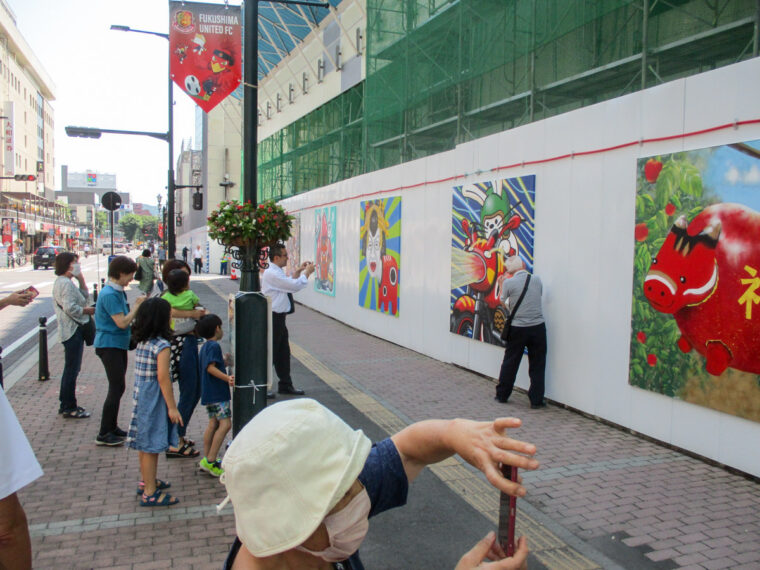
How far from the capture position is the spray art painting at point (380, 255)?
12.0m

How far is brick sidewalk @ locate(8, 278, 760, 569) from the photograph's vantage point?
389cm

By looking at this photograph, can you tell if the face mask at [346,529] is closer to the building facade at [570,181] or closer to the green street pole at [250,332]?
the green street pole at [250,332]

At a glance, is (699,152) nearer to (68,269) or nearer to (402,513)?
(402,513)

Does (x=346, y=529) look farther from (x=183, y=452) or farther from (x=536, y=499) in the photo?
(x=183, y=452)

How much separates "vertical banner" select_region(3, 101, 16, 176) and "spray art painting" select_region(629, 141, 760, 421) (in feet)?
218

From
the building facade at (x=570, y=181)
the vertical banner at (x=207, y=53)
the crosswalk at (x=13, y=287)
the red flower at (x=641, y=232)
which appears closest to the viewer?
the building facade at (x=570, y=181)

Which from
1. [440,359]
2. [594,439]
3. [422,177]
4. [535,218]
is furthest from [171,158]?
[594,439]

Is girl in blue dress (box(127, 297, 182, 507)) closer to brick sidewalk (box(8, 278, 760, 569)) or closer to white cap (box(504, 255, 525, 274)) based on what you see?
brick sidewalk (box(8, 278, 760, 569))

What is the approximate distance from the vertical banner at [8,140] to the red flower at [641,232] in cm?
6607

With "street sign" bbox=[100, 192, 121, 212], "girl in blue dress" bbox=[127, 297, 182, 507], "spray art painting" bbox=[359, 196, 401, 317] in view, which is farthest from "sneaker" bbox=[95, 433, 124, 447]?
"street sign" bbox=[100, 192, 121, 212]

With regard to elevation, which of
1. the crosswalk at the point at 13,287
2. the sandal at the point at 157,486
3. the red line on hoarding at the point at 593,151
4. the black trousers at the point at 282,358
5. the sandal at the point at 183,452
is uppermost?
the red line on hoarding at the point at 593,151

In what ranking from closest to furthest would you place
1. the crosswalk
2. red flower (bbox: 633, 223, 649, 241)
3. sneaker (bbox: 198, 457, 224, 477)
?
sneaker (bbox: 198, 457, 224, 477)
red flower (bbox: 633, 223, 649, 241)
the crosswalk

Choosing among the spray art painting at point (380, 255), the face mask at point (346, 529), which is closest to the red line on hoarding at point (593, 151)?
the spray art painting at point (380, 255)

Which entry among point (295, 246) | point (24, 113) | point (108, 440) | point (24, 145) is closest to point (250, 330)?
point (108, 440)
